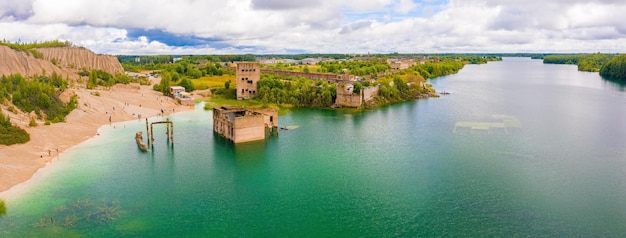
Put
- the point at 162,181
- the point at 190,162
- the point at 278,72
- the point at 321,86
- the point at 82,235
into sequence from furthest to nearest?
the point at 278,72, the point at 321,86, the point at 190,162, the point at 162,181, the point at 82,235

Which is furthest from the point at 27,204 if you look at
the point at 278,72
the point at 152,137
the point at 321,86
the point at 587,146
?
the point at 278,72

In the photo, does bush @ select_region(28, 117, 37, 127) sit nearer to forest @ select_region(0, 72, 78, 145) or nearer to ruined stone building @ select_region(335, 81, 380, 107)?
forest @ select_region(0, 72, 78, 145)

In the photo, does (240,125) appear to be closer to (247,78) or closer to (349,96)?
(349,96)

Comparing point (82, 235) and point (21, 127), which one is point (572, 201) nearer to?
point (82, 235)

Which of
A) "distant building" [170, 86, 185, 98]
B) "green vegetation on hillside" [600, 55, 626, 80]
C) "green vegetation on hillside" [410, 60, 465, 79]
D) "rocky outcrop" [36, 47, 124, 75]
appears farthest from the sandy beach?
"green vegetation on hillside" [600, 55, 626, 80]

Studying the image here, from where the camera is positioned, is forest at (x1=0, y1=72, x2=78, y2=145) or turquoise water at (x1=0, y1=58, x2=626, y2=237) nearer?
turquoise water at (x1=0, y1=58, x2=626, y2=237)

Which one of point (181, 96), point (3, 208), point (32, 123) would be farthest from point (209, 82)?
point (3, 208)
